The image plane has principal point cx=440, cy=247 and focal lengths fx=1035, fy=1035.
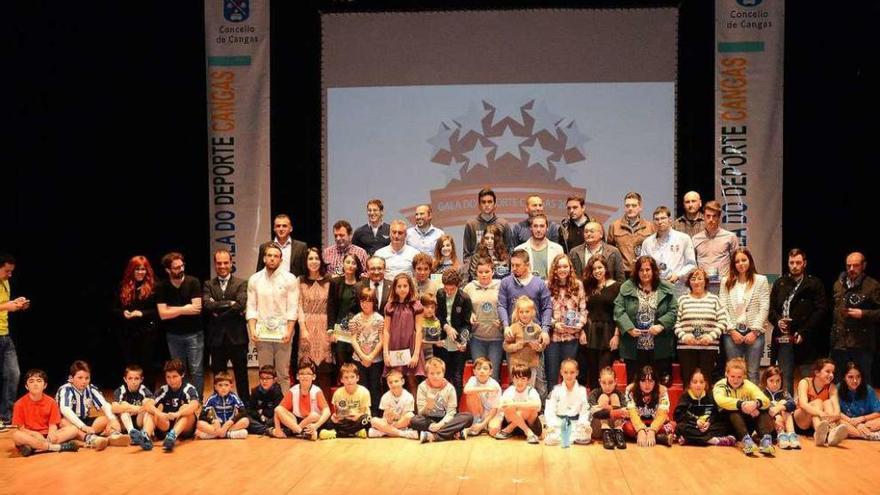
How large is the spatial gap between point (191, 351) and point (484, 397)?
240 cm

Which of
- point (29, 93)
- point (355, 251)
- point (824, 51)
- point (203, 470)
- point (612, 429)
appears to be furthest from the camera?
point (824, 51)

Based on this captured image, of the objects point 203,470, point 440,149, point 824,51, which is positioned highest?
point 824,51

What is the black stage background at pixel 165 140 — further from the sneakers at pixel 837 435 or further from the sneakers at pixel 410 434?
the sneakers at pixel 410 434

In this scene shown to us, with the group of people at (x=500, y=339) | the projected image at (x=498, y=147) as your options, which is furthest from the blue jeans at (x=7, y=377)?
the projected image at (x=498, y=147)

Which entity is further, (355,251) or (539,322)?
(355,251)

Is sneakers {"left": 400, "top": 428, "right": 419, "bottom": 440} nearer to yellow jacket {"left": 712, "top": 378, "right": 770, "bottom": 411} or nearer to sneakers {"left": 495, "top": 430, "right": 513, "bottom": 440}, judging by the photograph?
sneakers {"left": 495, "top": 430, "right": 513, "bottom": 440}

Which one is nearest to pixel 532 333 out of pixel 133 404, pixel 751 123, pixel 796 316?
pixel 796 316

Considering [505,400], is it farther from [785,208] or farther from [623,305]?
[785,208]

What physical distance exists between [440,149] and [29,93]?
3.87m

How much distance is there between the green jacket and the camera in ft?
25.7

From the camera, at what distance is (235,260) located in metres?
10.4

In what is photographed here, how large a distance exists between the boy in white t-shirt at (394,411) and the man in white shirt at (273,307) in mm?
916

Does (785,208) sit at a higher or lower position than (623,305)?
higher

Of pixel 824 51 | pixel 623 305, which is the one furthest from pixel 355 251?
Answer: pixel 824 51
